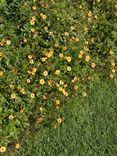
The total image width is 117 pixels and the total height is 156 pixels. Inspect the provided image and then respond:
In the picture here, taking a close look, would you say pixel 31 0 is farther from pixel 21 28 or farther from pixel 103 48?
pixel 103 48

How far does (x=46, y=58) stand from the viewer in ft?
15.2

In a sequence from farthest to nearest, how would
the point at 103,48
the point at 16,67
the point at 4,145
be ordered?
the point at 103,48 < the point at 16,67 < the point at 4,145

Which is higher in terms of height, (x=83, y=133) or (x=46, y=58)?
(x=46, y=58)

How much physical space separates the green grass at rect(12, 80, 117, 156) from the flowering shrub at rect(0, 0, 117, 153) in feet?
0.33

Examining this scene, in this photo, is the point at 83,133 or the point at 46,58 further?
the point at 46,58

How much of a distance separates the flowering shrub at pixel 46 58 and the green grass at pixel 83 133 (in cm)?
10

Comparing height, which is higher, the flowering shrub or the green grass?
the flowering shrub

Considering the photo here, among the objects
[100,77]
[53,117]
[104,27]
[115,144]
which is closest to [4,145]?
[53,117]

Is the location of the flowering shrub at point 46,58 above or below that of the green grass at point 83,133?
above

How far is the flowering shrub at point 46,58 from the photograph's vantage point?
437cm

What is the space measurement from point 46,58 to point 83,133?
0.87 metres

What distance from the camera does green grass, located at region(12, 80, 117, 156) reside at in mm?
4312

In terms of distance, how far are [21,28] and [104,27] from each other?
110 cm

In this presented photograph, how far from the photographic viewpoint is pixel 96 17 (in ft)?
17.8
